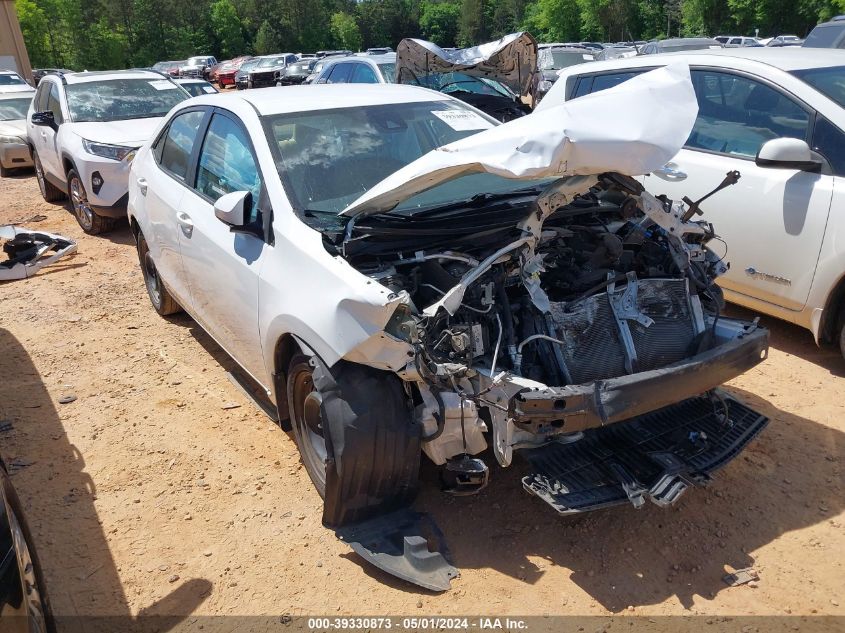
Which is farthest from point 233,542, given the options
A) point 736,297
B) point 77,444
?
point 736,297

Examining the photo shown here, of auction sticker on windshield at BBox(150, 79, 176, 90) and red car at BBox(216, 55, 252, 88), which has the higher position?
auction sticker on windshield at BBox(150, 79, 176, 90)

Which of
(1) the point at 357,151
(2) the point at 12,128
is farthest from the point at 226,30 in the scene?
(1) the point at 357,151

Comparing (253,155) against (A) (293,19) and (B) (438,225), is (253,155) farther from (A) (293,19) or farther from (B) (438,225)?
(A) (293,19)

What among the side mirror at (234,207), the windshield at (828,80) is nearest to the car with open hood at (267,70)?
the windshield at (828,80)

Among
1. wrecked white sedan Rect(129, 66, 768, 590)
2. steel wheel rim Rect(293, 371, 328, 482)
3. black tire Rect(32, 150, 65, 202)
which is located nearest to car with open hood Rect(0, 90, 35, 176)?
black tire Rect(32, 150, 65, 202)

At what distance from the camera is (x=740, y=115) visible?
495cm

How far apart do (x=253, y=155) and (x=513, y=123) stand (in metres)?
1.46

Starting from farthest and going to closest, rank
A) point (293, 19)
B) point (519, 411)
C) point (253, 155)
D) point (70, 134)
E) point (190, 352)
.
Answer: point (293, 19) → point (70, 134) → point (190, 352) → point (253, 155) → point (519, 411)

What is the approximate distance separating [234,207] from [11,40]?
104 feet

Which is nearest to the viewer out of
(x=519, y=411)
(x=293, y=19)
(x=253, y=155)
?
(x=519, y=411)

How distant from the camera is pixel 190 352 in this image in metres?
5.32

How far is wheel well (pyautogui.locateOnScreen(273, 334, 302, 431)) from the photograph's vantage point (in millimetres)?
3432

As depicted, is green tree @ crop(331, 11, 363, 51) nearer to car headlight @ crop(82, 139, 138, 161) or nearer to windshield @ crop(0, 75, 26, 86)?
windshield @ crop(0, 75, 26, 86)

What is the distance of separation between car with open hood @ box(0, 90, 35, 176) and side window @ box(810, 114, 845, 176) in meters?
12.8
